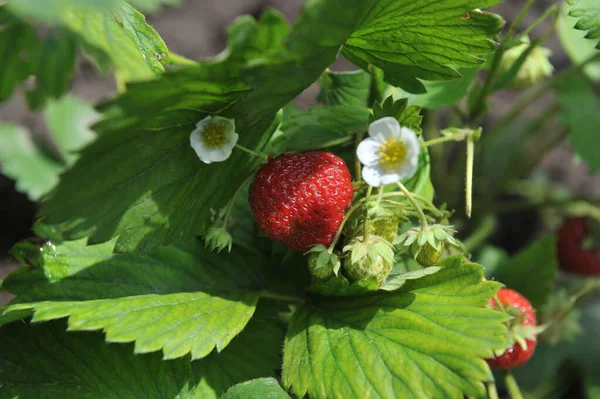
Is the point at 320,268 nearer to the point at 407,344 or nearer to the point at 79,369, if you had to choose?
the point at 407,344

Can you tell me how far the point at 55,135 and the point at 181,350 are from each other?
120cm

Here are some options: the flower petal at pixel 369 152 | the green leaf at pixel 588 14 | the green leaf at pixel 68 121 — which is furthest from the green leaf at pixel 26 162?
the green leaf at pixel 588 14

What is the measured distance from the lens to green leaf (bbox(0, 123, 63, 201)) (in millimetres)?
1880

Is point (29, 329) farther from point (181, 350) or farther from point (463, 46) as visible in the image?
point (463, 46)

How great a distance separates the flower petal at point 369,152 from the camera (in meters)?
1.05

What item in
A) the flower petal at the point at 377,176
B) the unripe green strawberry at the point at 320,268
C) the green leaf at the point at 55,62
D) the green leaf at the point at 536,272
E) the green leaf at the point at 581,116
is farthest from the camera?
the green leaf at the point at 581,116

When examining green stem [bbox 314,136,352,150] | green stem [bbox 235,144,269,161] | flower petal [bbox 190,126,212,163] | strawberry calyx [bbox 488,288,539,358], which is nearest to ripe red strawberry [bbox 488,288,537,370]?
strawberry calyx [bbox 488,288,539,358]

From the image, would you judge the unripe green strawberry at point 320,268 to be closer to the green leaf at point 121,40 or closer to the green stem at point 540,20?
the green leaf at point 121,40

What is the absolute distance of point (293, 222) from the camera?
112cm

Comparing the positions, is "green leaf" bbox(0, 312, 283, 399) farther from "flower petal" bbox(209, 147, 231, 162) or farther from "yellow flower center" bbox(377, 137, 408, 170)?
"yellow flower center" bbox(377, 137, 408, 170)

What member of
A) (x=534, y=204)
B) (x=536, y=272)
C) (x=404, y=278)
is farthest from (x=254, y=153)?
(x=534, y=204)

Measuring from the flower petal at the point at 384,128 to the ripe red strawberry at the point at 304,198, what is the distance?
10 centimetres

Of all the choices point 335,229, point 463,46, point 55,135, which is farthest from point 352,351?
point 55,135

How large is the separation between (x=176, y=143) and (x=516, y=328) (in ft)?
2.50
